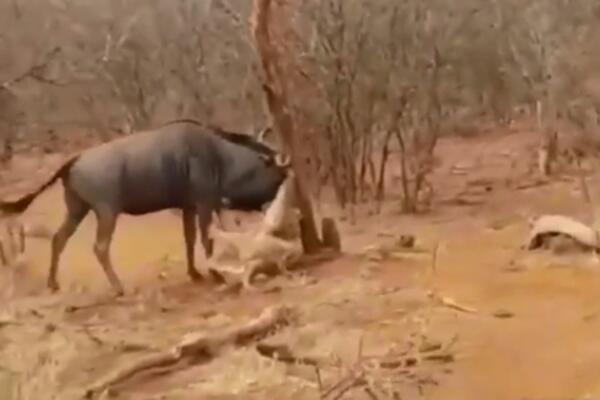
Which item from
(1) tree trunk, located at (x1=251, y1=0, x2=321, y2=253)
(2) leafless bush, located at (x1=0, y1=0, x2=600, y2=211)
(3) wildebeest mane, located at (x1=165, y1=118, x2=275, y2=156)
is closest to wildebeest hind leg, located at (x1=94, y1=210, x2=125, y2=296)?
(3) wildebeest mane, located at (x1=165, y1=118, x2=275, y2=156)

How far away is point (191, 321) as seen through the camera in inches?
141

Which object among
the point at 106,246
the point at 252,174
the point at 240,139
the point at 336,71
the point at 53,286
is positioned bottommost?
the point at 53,286

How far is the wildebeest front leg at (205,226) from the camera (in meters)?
4.03

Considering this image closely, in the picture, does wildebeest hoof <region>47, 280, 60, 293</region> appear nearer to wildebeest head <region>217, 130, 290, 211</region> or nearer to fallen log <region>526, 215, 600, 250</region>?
wildebeest head <region>217, 130, 290, 211</region>

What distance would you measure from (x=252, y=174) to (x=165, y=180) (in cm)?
28

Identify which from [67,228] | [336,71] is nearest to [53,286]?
[67,228]

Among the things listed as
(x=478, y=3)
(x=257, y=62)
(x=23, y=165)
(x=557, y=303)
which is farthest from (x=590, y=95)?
(x=23, y=165)

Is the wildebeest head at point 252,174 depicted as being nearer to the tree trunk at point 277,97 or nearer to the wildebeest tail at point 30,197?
the tree trunk at point 277,97

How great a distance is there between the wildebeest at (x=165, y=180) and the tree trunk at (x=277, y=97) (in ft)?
0.36

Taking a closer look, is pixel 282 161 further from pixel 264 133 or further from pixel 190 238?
pixel 190 238

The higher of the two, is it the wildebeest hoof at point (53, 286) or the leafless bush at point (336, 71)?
the leafless bush at point (336, 71)

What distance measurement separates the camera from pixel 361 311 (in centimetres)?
362

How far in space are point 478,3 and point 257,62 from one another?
3.57 feet

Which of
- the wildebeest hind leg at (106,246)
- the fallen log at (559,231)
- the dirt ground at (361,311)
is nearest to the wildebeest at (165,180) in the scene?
the wildebeest hind leg at (106,246)
